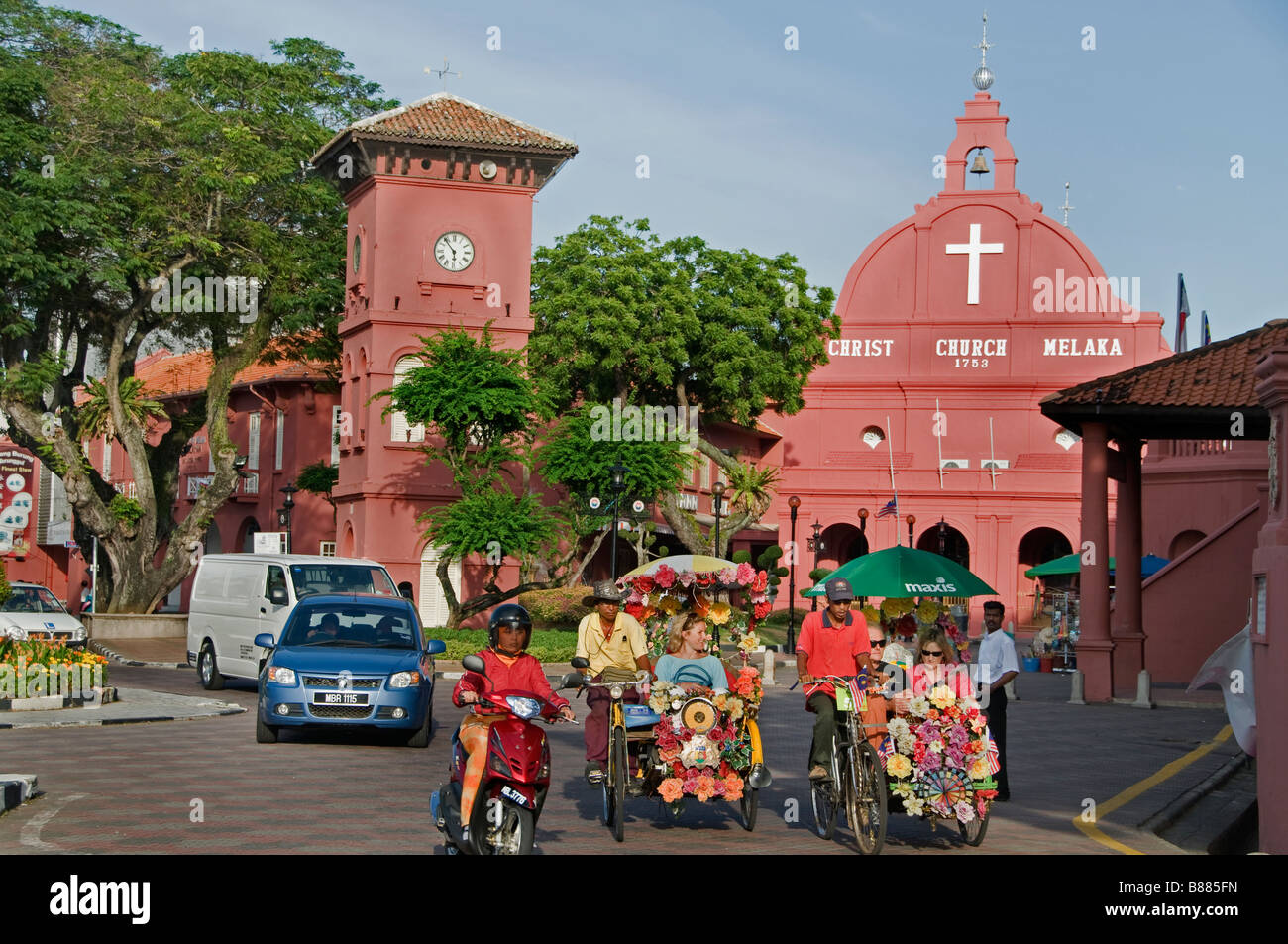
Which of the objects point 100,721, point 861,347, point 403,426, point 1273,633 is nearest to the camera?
point 1273,633

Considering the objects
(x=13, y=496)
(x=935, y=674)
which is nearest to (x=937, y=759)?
(x=935, y=674)

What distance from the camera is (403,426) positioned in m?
42.3

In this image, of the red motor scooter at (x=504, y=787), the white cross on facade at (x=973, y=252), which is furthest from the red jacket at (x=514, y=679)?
the white cross on facade at (x=973, y=252)

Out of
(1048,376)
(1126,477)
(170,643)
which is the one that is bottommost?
(170,643)

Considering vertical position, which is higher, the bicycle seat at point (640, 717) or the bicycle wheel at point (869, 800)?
the bicycle seat at point (640, 717)

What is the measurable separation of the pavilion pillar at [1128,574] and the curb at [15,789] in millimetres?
19405

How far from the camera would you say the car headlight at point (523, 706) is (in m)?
9.20

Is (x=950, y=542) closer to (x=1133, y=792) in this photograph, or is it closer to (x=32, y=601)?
(x=32, y=601)

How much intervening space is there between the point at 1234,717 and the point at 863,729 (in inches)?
124

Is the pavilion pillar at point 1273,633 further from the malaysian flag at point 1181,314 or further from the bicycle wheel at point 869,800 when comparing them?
the malaysian flag at point 1181,314

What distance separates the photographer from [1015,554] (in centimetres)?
5622

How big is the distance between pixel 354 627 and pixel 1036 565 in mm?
41997
